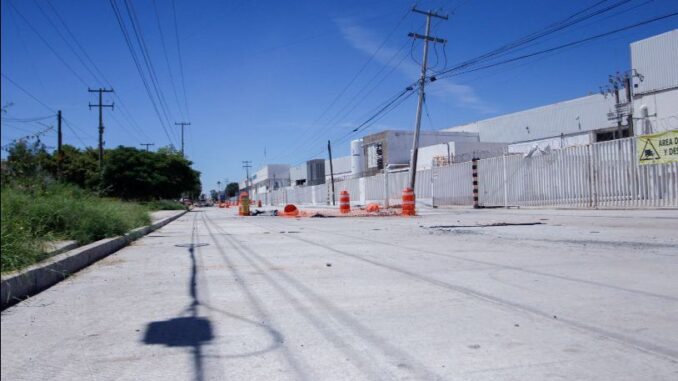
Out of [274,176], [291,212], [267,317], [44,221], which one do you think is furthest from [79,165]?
[274,176]

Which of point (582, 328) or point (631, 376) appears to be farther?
point (582, 328)

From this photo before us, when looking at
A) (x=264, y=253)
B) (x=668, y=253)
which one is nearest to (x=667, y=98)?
(x=668, y=253)

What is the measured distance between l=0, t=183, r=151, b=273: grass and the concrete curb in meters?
0.16

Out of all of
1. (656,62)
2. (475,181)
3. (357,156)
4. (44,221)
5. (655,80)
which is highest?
(656,62)

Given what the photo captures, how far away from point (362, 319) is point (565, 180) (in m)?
20.0

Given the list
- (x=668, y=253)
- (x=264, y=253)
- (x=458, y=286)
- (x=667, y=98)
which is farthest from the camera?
(x=667, y=98)

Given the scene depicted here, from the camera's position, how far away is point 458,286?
18.8ft

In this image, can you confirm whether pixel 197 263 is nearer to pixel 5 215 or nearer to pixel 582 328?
pixel 5 215

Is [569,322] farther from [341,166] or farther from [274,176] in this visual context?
[274,176]

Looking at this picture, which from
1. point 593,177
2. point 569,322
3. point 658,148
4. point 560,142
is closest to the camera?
point 569,322

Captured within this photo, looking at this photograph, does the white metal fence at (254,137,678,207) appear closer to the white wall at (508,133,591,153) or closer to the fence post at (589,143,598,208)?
the fence post at (589,143,598,208)

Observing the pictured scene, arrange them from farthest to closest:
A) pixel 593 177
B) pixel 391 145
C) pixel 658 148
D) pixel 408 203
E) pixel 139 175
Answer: pixel 391 145
pixel 139 175
pixel 408 203
pixel 593 177
pixel 658 148

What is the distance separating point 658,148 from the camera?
17.6 metres

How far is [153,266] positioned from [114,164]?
41261 millimetres
